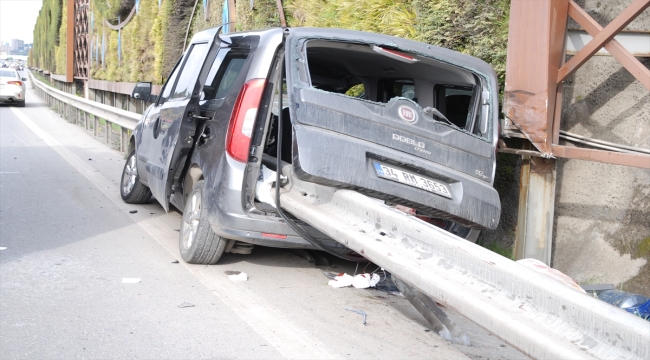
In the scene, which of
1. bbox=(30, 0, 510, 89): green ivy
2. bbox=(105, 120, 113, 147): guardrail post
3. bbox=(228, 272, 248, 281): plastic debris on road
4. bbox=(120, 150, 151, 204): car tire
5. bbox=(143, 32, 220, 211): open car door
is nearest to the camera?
bbox=(228, 272, 248, 281): plastic debris on road

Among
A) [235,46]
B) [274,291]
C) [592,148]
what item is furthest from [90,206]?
[592,148]

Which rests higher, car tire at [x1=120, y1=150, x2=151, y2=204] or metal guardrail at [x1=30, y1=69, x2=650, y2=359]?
metal guardrail at [x1=30, y1=69, x2=650, y2=359]

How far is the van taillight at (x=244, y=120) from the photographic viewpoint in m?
5.75

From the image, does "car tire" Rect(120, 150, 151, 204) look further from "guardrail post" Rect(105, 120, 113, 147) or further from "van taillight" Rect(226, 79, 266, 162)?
"guardrail post" Rect(105, 120, 113, 147)

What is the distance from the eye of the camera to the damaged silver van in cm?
530

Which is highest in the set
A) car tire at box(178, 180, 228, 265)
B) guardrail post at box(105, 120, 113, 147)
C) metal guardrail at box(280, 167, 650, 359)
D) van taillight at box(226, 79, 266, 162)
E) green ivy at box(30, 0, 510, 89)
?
green ivy at box(30, 0, 510, 89)

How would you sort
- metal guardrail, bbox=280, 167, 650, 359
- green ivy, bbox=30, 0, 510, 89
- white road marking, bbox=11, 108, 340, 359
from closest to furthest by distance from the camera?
metal guardrail, bbox=280, 167, 650, 359
white road marking, bbox=11, 108, 340, 359
green ivy, bbox=30, 0, 510, 89

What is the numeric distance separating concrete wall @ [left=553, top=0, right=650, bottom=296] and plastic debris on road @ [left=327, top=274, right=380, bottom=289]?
1.70 m

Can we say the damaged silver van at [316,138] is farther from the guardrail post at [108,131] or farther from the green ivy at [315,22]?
the guardrail post at [108,131]

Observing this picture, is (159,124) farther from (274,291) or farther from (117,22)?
(117,22)

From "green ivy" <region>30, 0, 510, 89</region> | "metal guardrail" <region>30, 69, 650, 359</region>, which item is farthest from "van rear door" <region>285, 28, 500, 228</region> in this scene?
"green ivy" <region>30, 0, 510, 89</region>

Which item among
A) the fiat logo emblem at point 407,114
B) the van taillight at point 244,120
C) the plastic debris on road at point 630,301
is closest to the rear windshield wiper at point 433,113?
the fiat logo emblem at point 407,114

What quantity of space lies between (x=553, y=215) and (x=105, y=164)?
8978 millimetres

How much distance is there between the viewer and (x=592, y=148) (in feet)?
20.7
